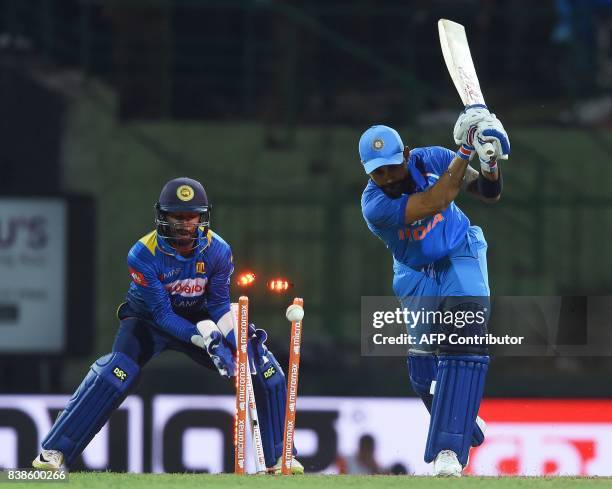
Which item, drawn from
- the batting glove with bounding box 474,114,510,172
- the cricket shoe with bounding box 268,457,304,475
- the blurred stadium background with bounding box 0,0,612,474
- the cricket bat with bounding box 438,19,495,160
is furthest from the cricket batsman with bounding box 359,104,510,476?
the blurred stadium background with bounding box 0,0,612,474

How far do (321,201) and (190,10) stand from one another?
6.20 ft

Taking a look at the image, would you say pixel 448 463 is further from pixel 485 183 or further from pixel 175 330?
pixel 175 330

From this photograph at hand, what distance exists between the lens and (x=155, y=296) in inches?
333

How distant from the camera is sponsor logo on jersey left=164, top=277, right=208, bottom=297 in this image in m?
8.53

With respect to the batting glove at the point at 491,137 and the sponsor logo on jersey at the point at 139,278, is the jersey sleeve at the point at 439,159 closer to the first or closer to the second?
the batting glove at the point at 491,137

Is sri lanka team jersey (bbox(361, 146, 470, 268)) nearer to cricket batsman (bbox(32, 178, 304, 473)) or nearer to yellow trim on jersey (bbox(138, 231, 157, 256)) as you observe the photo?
cricket batsman (bbox(32, 178, 304, 473))

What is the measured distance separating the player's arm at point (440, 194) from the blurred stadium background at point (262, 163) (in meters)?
3.90

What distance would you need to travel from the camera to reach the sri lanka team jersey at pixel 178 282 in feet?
27.8

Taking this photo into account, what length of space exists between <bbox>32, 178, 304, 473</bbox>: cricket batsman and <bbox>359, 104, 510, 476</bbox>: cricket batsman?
28.7 inches

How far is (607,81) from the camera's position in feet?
44.4

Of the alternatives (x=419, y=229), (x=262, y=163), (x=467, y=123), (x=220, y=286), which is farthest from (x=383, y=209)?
(x=262, y=163)

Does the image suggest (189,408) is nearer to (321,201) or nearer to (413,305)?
(321,201)

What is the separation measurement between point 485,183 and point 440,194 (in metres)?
0.32

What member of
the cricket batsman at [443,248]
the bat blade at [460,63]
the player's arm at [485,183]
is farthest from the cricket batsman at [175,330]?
the bat blade at [460,63]
